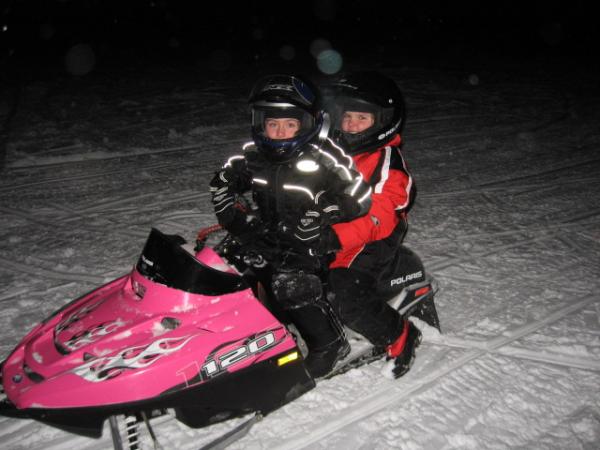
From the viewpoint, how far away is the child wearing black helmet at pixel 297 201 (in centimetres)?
261

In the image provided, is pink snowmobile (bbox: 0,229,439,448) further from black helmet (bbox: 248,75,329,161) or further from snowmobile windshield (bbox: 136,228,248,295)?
black helmet (bbox: 248,75,329,161)

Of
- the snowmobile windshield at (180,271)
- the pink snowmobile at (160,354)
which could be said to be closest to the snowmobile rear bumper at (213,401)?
the pink snowmobile at (160,354)

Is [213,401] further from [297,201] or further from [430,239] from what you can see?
[430,239]

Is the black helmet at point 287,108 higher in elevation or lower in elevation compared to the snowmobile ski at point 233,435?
higher

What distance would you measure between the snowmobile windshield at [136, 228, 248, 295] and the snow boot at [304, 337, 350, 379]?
70cm

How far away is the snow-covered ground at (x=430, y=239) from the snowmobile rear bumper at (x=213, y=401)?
216 millimetres

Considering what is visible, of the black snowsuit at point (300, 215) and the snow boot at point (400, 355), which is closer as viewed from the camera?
the black snowsuit at point (300, 215)

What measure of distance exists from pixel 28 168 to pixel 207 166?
2289 mm

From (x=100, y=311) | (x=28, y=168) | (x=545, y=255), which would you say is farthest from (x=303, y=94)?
(x=28, y=168)

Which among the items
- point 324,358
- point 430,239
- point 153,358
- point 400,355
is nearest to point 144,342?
point 153,358

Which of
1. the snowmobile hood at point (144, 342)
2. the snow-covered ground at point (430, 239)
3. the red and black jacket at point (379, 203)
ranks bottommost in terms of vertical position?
the snow-covered ground at point (430, 239)

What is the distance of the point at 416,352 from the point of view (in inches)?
126

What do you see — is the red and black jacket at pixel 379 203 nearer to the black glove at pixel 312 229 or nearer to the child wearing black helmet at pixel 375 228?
the child wearing black helmet at pixel 375 228

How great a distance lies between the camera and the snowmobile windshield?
2.26 meters
